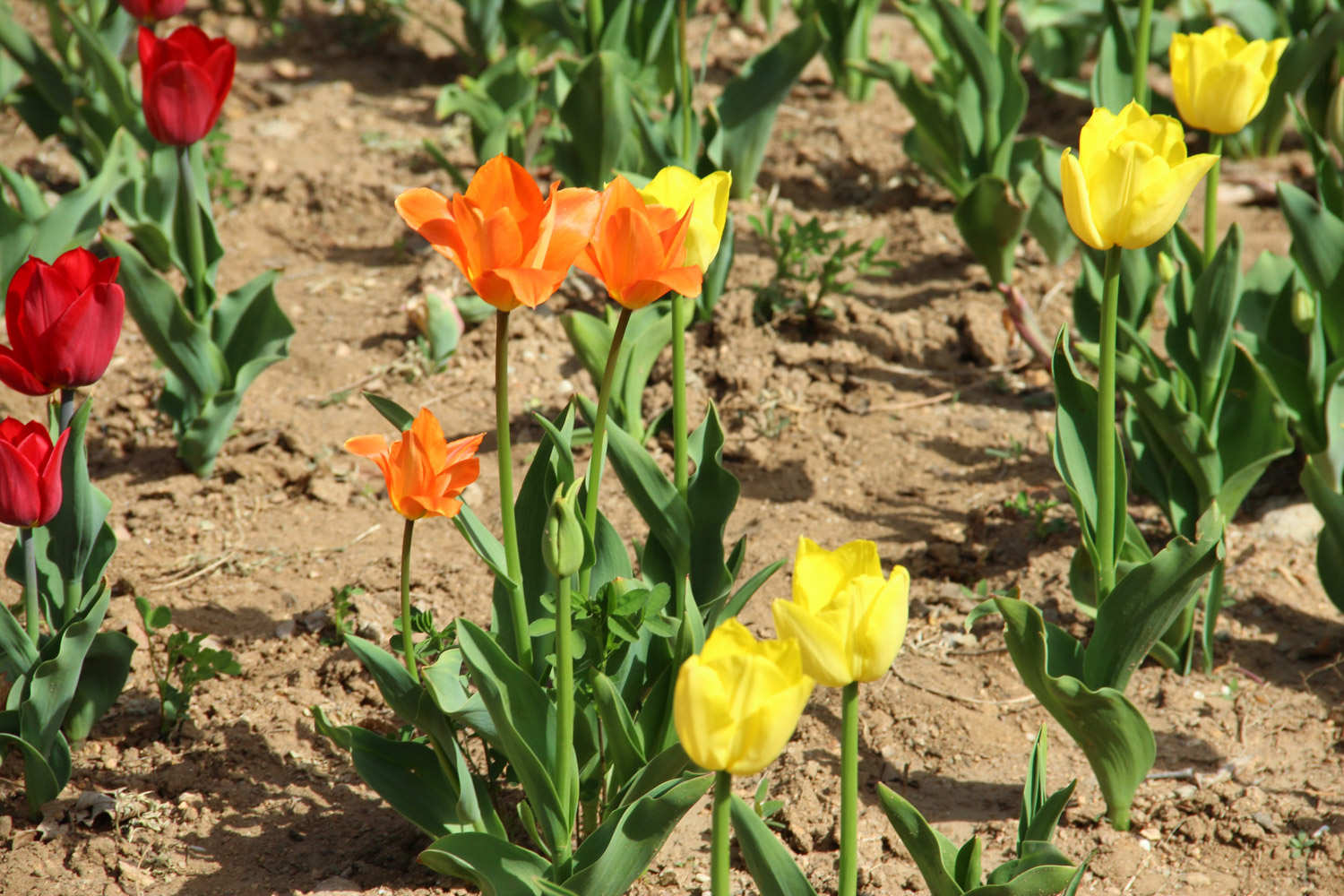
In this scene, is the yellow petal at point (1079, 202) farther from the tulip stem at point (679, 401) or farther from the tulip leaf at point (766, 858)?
the tulip leaf at point (766, 858)

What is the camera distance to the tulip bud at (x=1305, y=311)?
2.44 metres

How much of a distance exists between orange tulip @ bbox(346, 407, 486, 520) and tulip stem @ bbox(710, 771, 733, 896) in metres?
0.52

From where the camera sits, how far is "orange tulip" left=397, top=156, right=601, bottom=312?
4.36ft

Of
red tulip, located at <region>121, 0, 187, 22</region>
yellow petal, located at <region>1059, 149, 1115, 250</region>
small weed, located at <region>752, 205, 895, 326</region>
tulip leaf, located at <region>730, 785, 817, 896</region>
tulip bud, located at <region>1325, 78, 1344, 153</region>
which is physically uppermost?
red tulip, located at <region>121, 0, 187, 22</region>

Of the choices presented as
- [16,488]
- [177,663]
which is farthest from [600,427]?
[177,663]

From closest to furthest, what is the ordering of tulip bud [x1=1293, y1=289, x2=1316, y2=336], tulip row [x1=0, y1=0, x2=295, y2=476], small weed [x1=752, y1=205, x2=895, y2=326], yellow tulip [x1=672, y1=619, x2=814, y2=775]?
yellow tulip [x1=672, y1=619, x2=814, y2=775] < tulip bud [x1=1293, y1=289, x2=1316, y2=336] < tulip row [x1=0, y1=0, x2=295, y2=476] < small weed [x1=752, y1=205, x2=895, y2=326]

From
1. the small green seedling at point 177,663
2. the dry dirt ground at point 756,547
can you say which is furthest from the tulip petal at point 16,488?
the dry dirt ground at point 756,547

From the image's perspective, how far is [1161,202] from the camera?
1583 millimetres

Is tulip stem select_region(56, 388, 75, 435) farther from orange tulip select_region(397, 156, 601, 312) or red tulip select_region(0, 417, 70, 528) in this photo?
orange tulip select_region(397, 156, 601, 312)

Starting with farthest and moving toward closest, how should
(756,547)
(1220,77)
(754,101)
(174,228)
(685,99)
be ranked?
1. (754,101)
2. (685,99)
3. (174,228)
4. (756,547)
5. (1220,77)

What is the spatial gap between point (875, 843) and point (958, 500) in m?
1.02

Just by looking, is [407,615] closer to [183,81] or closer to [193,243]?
[183,81]

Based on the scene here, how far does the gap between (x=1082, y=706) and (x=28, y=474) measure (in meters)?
1.50

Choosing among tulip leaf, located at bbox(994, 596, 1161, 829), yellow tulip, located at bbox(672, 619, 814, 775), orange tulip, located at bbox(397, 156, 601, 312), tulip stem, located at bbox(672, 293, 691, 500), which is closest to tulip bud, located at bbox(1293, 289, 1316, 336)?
tulip leaf, located at bbox(994, 596, 1161, 829)
